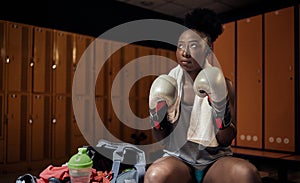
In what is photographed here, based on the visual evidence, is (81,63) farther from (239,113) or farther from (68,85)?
(239,113)

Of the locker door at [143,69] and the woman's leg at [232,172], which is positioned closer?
the woman's leg at [232,172]

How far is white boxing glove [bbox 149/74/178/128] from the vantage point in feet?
3.97

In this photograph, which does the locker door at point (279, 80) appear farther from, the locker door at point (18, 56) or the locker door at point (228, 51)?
the locker door at point (18, 56)

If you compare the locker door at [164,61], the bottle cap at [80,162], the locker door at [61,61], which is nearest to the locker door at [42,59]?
the locker door at [61,61]

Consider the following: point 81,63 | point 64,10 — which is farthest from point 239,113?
point 64,10

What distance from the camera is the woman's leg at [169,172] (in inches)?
43.9

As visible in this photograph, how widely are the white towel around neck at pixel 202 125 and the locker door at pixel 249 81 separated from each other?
3555 mm

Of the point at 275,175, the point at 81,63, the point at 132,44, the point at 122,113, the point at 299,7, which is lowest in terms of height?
the point at 275,175

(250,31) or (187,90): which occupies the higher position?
(250,31)

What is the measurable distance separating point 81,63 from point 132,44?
114 centimetres

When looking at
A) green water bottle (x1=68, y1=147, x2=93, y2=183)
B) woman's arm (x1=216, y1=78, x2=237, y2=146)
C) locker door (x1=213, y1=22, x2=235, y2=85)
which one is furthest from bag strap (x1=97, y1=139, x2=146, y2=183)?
locker door (x1=213, y1=22, x2=235, y2=85)

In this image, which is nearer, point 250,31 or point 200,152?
point 200,152

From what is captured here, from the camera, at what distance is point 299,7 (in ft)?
13.9

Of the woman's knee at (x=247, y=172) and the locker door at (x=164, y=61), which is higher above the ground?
the locker door at (x=164, y=61)
